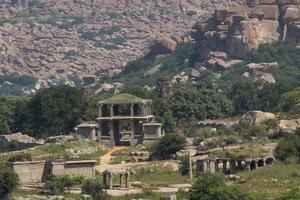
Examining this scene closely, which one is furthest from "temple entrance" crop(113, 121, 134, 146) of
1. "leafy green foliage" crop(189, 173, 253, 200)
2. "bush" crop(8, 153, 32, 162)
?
"leafy green foliage" crop(189, 173, 253, 200)

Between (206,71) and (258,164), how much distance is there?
6729cm

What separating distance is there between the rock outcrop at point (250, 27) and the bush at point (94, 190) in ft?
245

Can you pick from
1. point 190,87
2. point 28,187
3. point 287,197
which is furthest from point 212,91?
point 287,197

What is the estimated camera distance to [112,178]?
65.9m

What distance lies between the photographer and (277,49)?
451 feet

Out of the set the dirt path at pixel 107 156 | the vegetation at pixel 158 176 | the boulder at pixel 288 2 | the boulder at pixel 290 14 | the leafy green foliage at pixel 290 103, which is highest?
the boulder at pixel 288 2

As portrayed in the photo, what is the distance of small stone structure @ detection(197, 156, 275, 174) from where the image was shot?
68.4m

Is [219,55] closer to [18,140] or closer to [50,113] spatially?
[50,113]

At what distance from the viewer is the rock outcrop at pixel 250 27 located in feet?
449

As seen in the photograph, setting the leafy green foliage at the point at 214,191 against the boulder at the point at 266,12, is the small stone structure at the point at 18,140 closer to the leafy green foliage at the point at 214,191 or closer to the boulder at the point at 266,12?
the leafy green foliage at the point at 214,191

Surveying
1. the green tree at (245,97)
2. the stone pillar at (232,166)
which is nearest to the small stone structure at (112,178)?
the stone pillar at (232,166)

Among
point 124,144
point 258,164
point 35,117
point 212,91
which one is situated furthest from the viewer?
point 212,91

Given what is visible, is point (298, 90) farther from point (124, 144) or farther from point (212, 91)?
point (124, 144)

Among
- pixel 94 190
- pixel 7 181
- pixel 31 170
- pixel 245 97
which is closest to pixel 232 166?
pixel 94 190
